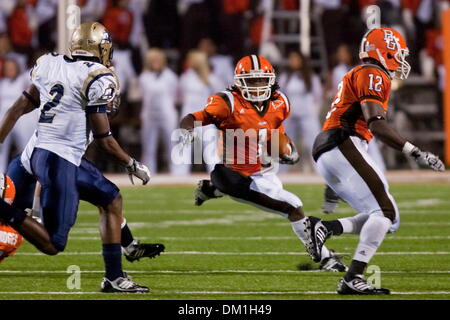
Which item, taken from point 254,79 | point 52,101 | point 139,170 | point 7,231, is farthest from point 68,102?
point 254,79

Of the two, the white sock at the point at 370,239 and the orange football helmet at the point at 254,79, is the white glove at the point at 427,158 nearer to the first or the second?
the white sock at the point at 370,239

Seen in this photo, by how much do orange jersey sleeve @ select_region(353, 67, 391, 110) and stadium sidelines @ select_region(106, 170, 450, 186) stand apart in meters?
7.33

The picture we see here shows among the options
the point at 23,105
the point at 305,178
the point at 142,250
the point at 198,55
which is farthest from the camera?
the point at 198,55

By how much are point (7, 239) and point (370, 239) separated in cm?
188

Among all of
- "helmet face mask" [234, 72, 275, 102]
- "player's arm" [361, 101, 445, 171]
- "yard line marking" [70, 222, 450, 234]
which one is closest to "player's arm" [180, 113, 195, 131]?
"helmet face mask" [234, 72, 275, 102]

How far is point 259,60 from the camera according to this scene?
7.42 metres

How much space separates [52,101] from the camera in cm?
601

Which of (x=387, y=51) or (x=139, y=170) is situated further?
(x=387, y=51)

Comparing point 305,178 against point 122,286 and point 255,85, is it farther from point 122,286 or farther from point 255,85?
point 122,286

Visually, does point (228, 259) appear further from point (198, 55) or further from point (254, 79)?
point (198, 55)

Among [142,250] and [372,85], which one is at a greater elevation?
[372,85]

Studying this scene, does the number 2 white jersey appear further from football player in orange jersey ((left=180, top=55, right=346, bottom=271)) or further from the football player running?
football player in orange jersey ((left=180, top=55, right=346, bottom=271))

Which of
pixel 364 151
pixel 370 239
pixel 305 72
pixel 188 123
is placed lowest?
pixel 370 239

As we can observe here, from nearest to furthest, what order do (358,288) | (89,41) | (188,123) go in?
(358,288) → (89,41) → (188,123)
